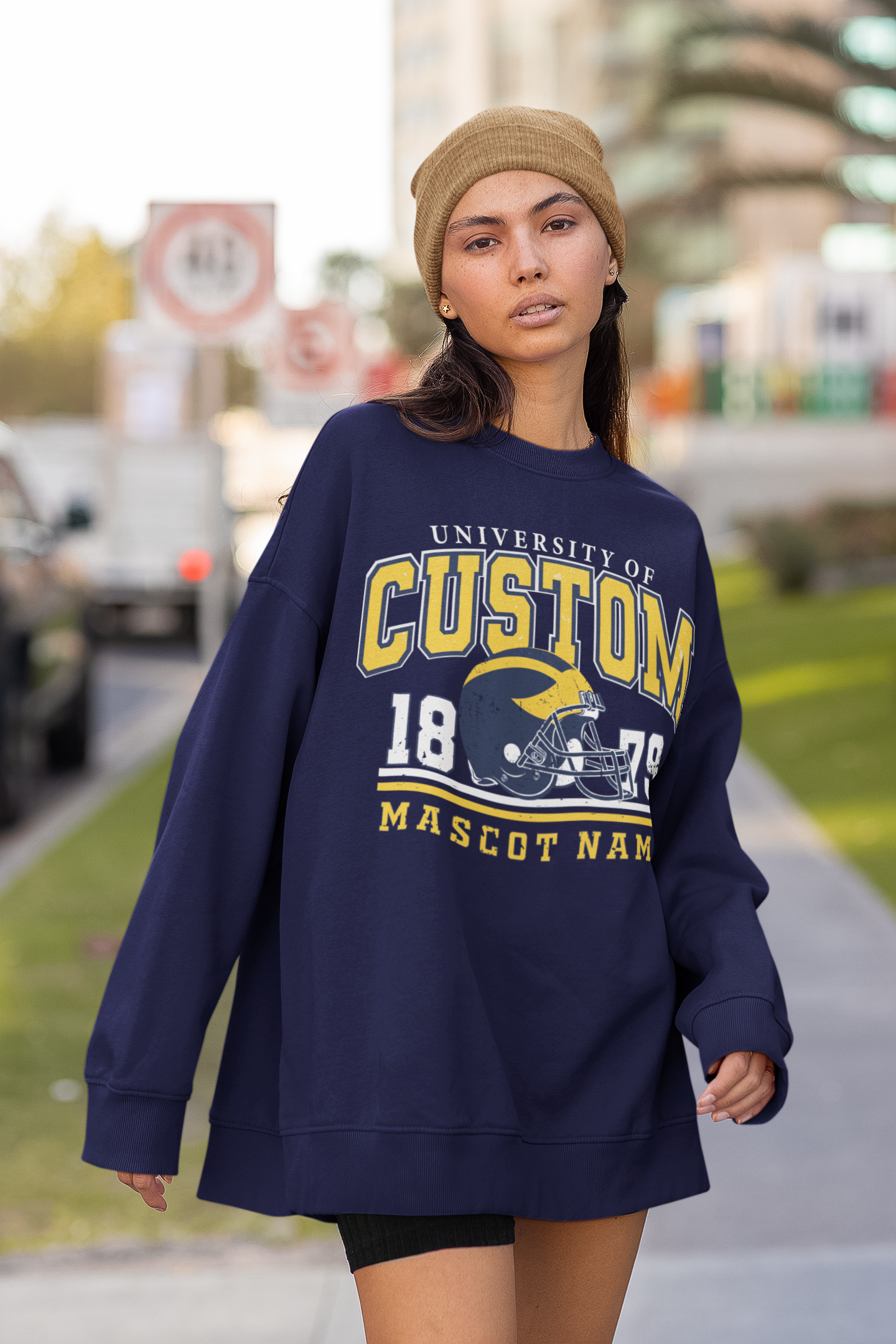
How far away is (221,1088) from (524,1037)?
380mm

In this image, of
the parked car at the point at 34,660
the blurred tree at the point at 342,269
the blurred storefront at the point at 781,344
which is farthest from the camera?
the blurred tree at the point at 342,269

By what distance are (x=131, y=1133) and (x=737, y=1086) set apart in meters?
0.71

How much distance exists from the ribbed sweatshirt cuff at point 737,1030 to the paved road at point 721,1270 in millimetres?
1696

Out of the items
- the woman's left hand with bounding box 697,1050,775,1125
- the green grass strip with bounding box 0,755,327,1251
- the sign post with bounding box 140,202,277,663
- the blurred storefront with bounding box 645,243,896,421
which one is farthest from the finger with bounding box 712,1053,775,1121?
the blurred storefront with bounding box 645,243,896,421

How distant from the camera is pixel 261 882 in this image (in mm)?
2068

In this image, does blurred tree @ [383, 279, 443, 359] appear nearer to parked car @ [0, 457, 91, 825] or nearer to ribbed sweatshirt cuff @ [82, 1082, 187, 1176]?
parked car @ [0, 457, 91, 825]

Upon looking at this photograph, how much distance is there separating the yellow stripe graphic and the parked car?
22.1ft

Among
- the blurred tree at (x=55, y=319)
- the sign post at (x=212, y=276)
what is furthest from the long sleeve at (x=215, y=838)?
the blurred tree at (x=55, y=319)

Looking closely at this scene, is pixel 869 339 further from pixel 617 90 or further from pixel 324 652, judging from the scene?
pixel 324 652

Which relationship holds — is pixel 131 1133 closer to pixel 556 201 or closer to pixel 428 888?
pixel 428 888

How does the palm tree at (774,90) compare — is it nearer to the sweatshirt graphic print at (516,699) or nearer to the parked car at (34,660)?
the parked car at (34,660)

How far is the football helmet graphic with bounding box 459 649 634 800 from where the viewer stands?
6.60ft

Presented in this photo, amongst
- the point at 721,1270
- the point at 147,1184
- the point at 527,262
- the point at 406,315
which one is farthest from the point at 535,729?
the point at 406,315

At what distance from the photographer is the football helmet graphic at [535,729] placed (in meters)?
2.01
